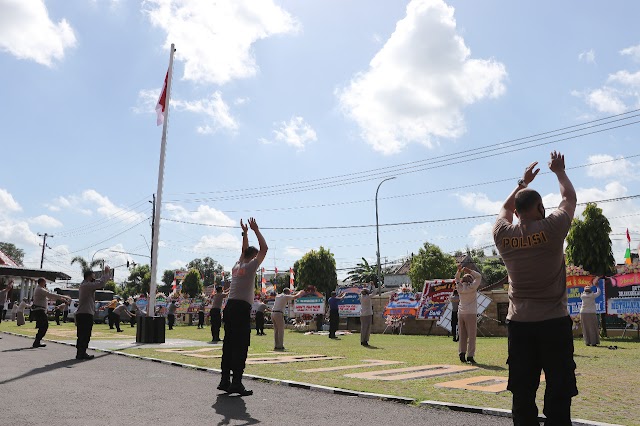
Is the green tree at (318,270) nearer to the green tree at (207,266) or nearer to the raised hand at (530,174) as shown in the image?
the raised hand at (530,174)

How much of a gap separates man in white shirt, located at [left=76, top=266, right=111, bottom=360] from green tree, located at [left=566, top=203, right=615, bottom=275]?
1705 centimetres

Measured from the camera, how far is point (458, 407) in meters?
5.43

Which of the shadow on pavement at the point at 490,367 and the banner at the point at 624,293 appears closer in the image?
the shadow on pavement at the point at 490,367

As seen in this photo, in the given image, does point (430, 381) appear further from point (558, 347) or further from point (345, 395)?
point (558, 347)

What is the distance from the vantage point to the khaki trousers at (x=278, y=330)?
567 inches

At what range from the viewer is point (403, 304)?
24.6 m

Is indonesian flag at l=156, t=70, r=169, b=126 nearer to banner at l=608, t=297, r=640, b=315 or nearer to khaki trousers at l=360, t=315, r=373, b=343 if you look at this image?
khaki trousers at l=360, t=315, r=373, b=343

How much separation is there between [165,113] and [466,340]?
12068mm

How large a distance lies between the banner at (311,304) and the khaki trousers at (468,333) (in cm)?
1691

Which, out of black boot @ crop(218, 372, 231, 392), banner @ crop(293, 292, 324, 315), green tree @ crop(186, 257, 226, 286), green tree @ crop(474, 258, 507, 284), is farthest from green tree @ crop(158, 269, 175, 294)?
black boot @ crop(218, 372, 231, 392)

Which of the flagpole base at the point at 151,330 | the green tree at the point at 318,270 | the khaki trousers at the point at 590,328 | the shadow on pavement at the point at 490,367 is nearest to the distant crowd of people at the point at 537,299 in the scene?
the shadow on pavement at the point at 490,367

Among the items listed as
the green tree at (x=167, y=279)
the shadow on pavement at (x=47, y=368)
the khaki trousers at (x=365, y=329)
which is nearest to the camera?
the shadow on pavement at (x=47, y=368)

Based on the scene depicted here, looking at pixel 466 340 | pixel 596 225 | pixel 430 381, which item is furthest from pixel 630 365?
pixel 596 225

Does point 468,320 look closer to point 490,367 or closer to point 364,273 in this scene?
point 490,367
